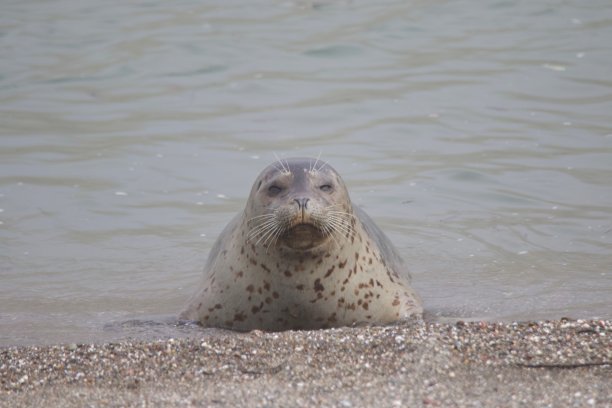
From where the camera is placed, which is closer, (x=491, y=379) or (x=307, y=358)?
(x=491, y=379)

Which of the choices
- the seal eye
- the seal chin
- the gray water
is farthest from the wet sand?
the gray water

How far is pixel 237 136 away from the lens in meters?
12.4

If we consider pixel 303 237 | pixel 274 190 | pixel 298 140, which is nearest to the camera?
pixel 303 237

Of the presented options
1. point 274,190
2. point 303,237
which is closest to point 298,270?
point 303,237

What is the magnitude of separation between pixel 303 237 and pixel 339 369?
57.9 inches

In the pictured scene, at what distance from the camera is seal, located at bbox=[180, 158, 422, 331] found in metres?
6.47

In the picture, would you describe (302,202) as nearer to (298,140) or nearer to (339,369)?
(339,369)

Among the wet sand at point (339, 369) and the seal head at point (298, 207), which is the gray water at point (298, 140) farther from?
the wet sand at point (339, 369)

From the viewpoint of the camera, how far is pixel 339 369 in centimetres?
503

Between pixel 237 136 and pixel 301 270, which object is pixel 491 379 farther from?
pixel 237 136

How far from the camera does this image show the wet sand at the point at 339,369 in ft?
15.0

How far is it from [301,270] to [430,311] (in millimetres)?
1029

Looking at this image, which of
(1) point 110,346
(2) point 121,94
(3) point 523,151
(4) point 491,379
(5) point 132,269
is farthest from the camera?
(2) point 121,94

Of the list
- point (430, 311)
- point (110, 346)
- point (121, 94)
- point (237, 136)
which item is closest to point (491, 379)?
point (110, 346)
